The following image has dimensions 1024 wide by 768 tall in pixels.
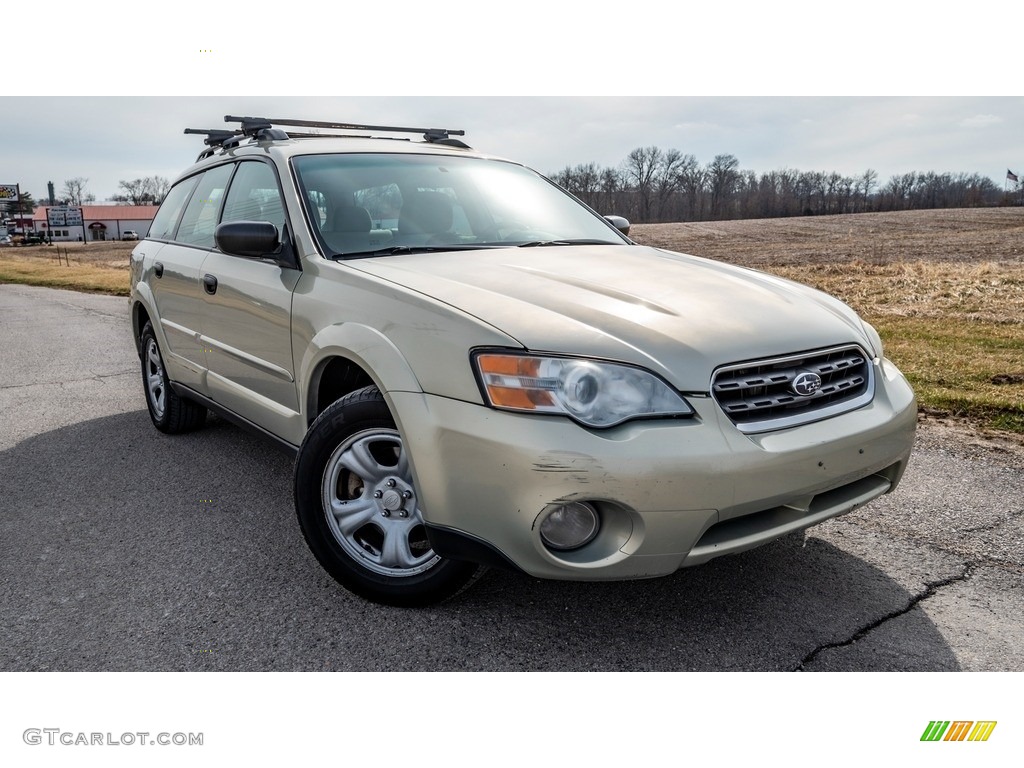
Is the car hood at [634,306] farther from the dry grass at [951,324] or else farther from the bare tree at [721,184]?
the bare tree at [721,184]

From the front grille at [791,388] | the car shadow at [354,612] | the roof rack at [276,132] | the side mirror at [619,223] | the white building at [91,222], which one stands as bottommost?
the white building at [91,222]

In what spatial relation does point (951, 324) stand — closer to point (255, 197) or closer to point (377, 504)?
point (255, 197)

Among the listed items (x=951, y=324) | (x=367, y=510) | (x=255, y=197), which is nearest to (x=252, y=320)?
(x=255, y=197)

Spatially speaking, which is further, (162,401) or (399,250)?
(162,401)

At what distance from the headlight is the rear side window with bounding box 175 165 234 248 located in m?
2.63

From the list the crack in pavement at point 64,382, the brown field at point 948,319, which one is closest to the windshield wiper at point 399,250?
the brown field at point 948,319

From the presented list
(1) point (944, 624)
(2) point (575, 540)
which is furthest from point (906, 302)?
(2) point (575, 540)

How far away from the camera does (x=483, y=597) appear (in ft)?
9.90

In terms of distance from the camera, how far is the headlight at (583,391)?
240 centimetres

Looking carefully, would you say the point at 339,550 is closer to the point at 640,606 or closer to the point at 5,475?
the point at 640,606

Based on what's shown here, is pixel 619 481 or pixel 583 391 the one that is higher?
pixel 583 391

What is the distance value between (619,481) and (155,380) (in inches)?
166

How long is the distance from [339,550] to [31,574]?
1.33 m

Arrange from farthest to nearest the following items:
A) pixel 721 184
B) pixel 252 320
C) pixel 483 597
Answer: pixel 721 184, pixel 252 320, pixel 483 597
